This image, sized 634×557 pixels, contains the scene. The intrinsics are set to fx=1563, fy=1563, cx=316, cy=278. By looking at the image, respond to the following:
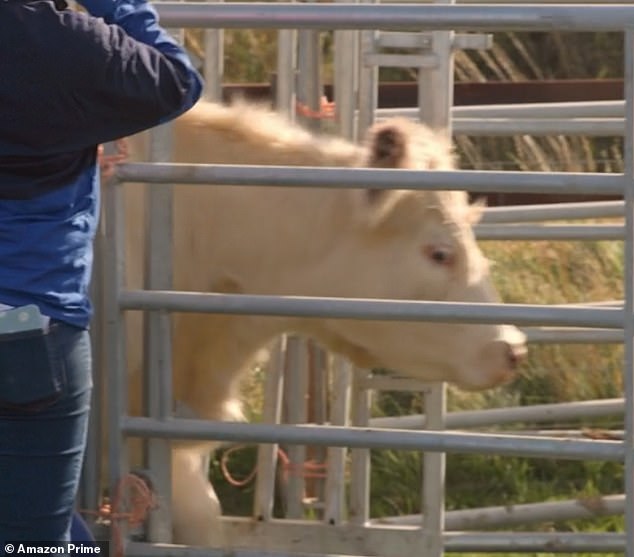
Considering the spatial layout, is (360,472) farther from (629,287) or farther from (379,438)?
(629,287)

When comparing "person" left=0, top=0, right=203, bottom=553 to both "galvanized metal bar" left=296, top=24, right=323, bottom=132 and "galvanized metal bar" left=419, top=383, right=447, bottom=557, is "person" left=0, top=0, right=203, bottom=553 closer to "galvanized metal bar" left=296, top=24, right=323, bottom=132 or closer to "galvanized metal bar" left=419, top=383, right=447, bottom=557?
"galvanized metal bar" left=419, top=383, right=447, bottom=557

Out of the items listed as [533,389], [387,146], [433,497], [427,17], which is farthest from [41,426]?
[533,389]

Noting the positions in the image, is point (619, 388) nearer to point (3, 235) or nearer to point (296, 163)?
point (296, 163)

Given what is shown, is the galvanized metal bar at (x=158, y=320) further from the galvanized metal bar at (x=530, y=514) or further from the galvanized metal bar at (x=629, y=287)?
the galvanized metal bar at (x=530, y=514)

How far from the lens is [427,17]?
10.6 feet

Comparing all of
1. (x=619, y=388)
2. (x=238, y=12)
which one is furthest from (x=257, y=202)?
(x=619, y=388)

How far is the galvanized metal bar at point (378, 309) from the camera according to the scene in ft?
10.6

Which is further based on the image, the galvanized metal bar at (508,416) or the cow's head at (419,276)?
the galvanized metal bar at (508,416)

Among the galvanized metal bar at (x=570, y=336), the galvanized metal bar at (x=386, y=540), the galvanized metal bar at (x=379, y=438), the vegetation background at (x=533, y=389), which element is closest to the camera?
the galvanized metal bar at (x=379, y=438)

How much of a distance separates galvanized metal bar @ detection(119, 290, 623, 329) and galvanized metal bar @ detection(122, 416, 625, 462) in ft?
0.83

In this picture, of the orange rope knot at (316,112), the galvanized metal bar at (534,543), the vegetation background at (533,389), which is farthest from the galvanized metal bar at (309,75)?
the vegetation background at (533,389)

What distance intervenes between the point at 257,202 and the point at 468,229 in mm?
572

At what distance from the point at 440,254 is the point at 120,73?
1.72m

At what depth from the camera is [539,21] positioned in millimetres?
3211
